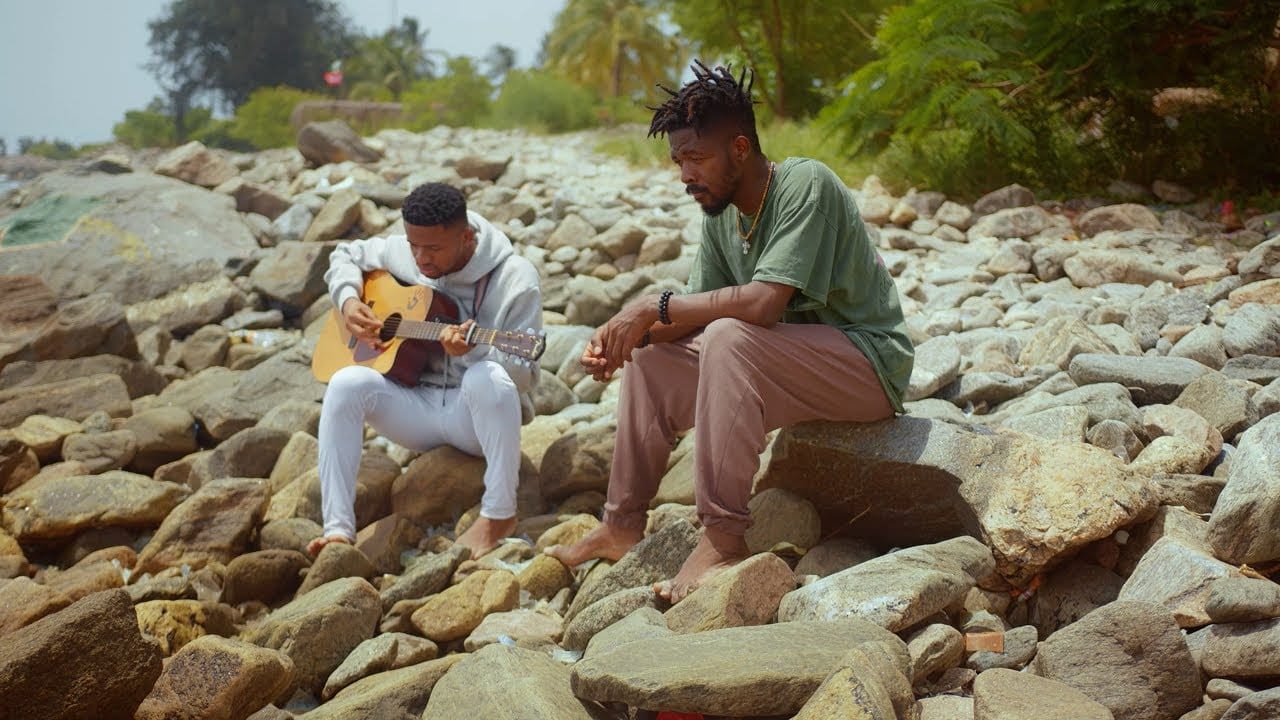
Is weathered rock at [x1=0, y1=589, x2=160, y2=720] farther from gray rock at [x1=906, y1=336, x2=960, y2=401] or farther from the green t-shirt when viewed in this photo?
gray rock at [x1=906, y1=336, x2=960, y2=401]

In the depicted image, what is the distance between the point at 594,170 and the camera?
1277 centimetres

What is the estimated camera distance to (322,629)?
11.3 feet

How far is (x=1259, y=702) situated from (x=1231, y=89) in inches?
256

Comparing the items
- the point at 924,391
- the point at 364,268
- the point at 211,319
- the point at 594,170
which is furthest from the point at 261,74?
the point at 924,391

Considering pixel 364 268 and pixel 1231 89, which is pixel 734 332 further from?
pixel 1231 89

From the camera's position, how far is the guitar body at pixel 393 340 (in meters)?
4.83

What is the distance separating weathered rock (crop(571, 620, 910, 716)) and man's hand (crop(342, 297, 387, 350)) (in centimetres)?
261

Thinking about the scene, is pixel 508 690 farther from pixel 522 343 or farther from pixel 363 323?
pixel 363 323

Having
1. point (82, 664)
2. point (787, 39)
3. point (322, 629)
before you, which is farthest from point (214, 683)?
point (787, 39)

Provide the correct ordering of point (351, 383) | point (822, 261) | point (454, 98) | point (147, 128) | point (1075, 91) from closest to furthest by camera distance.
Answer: point (822, 261)
point (351, 383)
point (1075, 91)
point (147, 128)
point (454, 98)

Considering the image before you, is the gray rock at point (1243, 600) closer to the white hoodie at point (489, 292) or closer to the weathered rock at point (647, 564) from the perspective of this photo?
the weathered rock at point (647, 564)

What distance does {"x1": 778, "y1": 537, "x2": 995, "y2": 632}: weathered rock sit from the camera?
8.96ft

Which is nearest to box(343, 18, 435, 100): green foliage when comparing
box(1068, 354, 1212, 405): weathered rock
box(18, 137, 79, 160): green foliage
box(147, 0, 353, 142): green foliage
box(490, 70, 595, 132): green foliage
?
box(147, 0, 353, 142): green foliage

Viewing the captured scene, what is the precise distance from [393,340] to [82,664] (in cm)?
222
